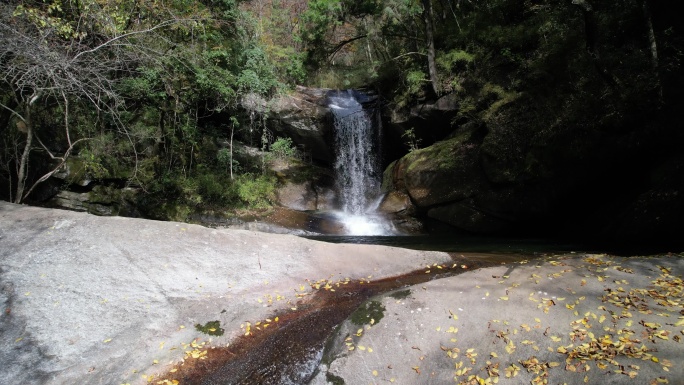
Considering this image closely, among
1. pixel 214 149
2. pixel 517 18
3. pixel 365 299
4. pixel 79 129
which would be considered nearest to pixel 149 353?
pixel 365 299

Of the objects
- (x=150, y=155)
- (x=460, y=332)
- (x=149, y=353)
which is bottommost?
(x=149, y=353)

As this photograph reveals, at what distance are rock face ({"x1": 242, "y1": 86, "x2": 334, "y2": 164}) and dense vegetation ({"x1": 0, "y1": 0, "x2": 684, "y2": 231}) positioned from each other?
2.67 feet

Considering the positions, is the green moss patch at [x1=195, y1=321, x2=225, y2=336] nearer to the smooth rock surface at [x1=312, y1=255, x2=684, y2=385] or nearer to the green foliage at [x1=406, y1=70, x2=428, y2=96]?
the smooth rock surface at [x1=312, y1=255, x2=684, y2=385]

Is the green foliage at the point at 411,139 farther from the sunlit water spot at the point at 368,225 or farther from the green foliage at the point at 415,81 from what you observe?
the sunlit water spot at the point at 368,225

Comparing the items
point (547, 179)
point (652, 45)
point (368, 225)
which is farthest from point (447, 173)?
point (652, 45)

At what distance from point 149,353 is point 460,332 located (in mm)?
3752

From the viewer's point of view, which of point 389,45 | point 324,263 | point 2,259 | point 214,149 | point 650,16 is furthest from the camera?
point 389,45

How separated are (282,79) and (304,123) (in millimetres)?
2528

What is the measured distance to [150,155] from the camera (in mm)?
14961

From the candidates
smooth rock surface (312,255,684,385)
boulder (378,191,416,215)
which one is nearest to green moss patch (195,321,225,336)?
smooth rock surface (312,255,684,385)

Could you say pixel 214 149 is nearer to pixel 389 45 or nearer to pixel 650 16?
pixel 389 45

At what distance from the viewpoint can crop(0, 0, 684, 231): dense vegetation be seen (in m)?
9.02

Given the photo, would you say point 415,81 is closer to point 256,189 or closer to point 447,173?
point 447,173

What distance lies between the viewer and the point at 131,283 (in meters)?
5.31
